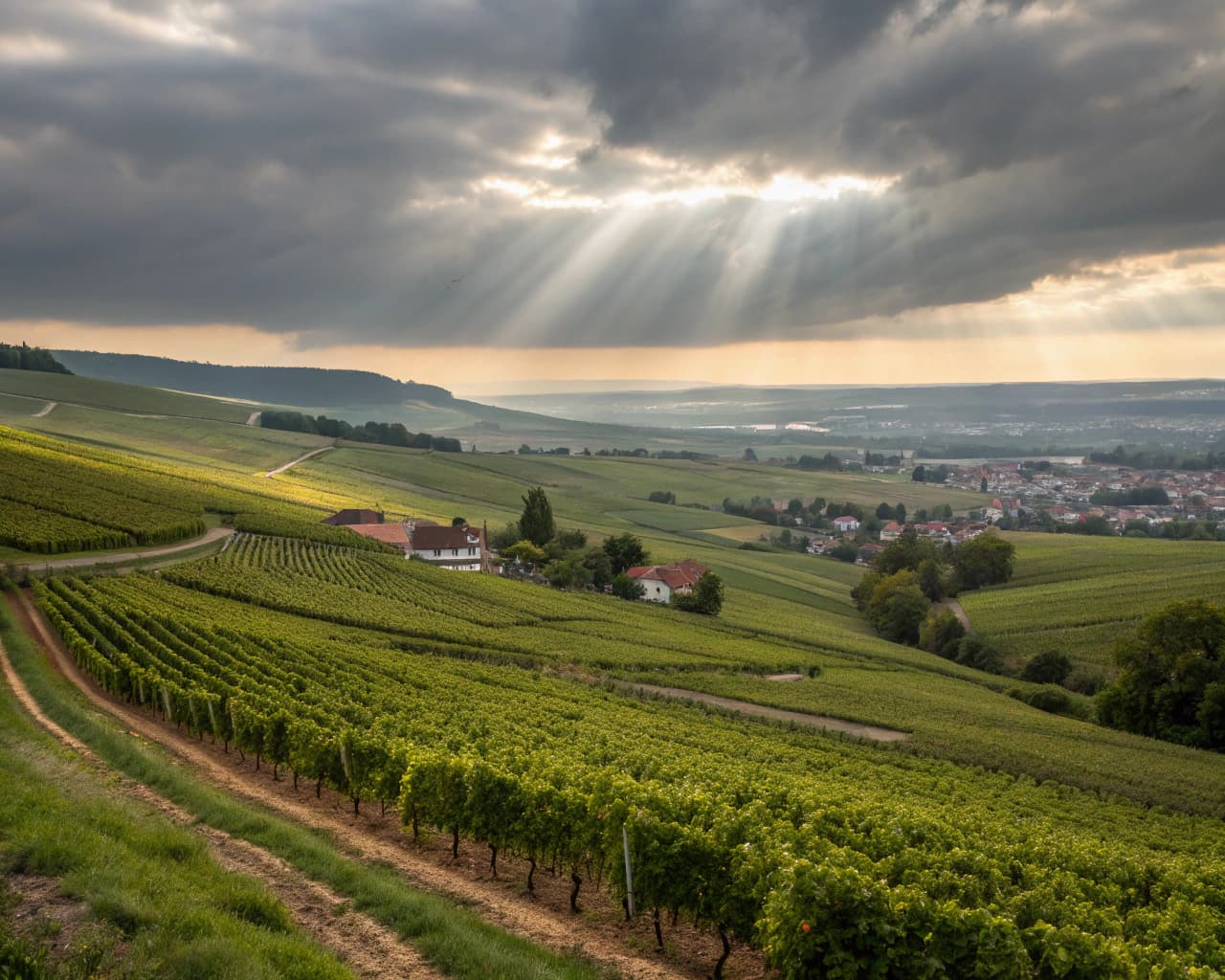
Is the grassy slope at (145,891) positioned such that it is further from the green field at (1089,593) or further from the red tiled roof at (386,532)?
the red tiled roof at (386,532)

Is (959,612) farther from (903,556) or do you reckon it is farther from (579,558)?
(579,558)

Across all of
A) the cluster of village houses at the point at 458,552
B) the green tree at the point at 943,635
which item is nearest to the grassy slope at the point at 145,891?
the green tree at the point at 943,635

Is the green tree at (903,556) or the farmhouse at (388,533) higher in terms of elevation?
the green tree at (903,556)

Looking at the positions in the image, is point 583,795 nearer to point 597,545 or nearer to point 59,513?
point 59,513

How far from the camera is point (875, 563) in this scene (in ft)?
352

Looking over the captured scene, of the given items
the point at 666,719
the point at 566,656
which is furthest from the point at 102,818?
the point at 566,656

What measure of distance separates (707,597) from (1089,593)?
38983 millimetres

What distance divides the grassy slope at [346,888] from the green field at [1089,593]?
62177 mm

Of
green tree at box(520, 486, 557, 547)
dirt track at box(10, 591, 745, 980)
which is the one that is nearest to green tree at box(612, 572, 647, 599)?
green tree at box(520, 486, 557, 547)

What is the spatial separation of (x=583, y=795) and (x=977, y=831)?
32.9 ft

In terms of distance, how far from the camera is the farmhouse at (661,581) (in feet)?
280

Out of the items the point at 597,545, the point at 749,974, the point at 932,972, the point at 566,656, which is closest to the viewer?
the point at 932,972

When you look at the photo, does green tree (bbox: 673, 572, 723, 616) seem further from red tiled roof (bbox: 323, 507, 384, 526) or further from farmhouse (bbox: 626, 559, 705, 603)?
red tiled roof (bbox: 323, 507, 384, 526)

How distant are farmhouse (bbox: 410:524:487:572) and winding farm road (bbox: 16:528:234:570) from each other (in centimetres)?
2041
